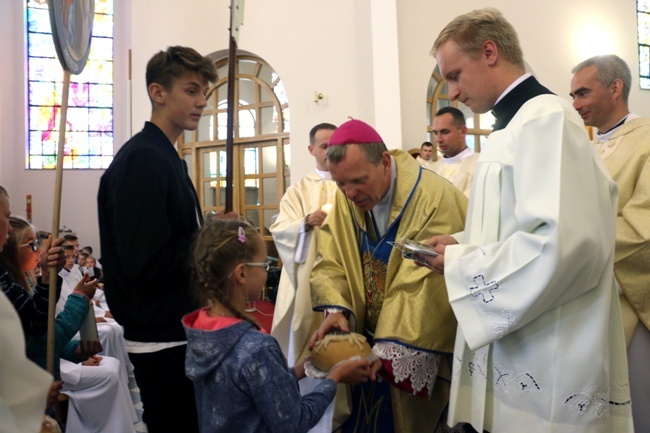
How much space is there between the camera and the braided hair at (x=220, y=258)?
6.34ft

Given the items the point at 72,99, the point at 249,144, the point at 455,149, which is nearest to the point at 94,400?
the point at 455,149

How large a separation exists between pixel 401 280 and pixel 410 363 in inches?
14.0

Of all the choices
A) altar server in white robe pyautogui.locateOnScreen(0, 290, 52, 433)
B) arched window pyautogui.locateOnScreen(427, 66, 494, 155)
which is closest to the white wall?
arched window pyautogui.locateOnScreen(427, 66, 494, 155)

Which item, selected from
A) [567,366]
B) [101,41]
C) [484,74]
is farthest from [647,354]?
[101,41]

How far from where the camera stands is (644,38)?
11281mm

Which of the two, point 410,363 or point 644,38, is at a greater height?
point 644,38

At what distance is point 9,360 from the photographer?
1.14 meters

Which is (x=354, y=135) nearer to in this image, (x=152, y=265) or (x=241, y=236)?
(x=241, y=236)

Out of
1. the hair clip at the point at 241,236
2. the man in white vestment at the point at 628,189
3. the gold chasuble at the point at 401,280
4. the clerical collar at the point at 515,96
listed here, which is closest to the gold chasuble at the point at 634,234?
the man in white vestment at the point at 628,189

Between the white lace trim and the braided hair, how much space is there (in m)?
0.70

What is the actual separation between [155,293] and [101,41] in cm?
1393

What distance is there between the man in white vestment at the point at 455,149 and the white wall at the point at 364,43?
96.1 inches

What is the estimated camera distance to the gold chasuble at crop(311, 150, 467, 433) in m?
2.49

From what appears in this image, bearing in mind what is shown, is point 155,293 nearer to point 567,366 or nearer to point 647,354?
point 567,366
